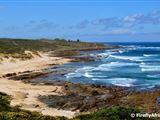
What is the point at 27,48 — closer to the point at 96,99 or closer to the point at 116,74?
the point at 116,74

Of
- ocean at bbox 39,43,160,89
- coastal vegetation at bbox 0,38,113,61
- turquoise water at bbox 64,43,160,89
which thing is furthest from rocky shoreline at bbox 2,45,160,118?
coastal vegetation at bbox 0,38,113,61

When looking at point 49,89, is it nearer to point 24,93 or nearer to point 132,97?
point 24,93

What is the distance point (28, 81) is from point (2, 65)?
1753 centimetres

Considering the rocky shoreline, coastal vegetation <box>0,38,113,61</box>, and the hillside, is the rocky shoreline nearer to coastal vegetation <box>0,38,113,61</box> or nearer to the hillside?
coastal vegetation <box>0,38,113,61</box>

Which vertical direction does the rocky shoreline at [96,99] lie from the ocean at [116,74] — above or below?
above

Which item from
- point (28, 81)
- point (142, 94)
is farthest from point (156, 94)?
point (28, 81)

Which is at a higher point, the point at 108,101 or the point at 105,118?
the point at 105,118

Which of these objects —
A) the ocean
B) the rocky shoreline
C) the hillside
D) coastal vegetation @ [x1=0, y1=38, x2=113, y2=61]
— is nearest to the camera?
the rocky shoreline

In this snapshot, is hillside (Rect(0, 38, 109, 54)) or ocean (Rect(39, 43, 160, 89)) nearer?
ocean (Rect(39, 43, 160, 89))

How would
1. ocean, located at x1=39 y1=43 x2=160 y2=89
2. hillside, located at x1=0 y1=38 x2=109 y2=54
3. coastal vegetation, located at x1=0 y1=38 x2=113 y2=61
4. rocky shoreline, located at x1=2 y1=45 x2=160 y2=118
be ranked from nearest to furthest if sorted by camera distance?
rocky shoreline, located at x1=2 y1=45 x2=160 y2=118 < ocean, located at x1=39 y1=43 x2=160 y2=89 < coastal vegetation, located at x1=0 y1=38 x2=113 y2=61 < hillside, located at x1=0 y1=38 x2=109 y2=54

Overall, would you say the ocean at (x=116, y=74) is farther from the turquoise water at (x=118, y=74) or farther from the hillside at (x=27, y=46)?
the hillside at (x=27, y=46)

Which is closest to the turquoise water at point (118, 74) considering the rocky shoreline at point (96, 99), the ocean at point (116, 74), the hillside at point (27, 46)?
the ocean at point (116, 74)

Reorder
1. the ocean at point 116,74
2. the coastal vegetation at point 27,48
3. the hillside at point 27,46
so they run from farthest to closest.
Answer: the hillside at point 27,46 → the coastal vegetation at point 27,48 → the ocean at point 116,74

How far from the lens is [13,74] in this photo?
46.6 metres
